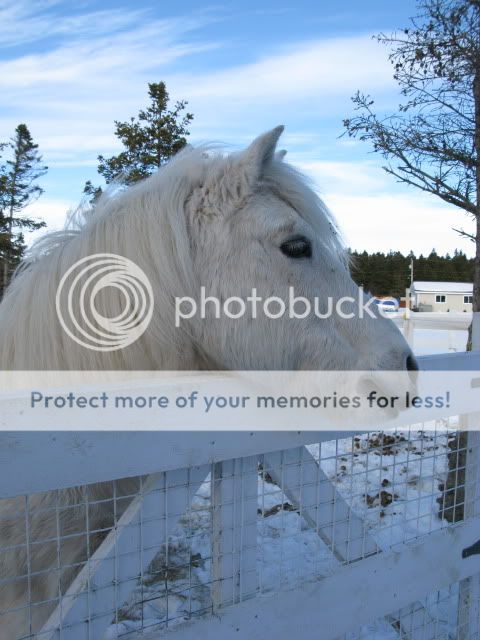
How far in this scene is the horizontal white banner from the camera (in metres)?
1.17

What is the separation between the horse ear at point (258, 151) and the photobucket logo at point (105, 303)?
0.56 m

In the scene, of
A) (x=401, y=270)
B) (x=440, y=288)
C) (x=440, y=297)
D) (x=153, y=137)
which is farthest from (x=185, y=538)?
(x=401, y=270)

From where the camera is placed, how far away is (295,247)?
1.85m

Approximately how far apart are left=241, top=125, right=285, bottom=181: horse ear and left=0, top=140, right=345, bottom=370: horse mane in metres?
0.08

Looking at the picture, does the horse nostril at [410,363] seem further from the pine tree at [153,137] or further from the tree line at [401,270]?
the tree line at [401,270]

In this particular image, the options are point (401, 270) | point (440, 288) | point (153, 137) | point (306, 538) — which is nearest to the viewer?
point (306, 538)

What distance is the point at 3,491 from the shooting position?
43.1 inches

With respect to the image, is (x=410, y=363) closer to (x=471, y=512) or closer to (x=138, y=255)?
(x=138, y=255)

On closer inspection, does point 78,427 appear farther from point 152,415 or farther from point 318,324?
point 318,324

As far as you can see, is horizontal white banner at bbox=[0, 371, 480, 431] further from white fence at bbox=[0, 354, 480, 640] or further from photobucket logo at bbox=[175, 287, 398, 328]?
photobucket logo at bbox=[175, 287, 398, 328]

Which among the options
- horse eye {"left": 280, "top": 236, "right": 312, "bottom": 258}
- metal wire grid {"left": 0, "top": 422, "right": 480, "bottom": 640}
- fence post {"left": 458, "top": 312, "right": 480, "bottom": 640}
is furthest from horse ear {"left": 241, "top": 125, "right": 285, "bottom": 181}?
fence post {"left": 458, "top": 312, "right": 480, "bottom": 640}

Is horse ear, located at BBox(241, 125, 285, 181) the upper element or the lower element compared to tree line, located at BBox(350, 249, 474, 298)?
lower

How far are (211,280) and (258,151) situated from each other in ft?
1.70

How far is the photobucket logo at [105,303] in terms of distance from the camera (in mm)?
1707
